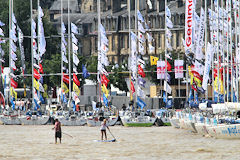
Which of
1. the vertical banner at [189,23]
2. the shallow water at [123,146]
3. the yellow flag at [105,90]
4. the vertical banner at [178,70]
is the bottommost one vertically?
the shallow water at [123,146]

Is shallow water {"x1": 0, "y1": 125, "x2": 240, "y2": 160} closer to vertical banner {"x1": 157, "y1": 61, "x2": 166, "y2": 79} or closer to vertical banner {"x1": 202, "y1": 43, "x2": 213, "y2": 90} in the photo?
vertical banner {"x1": 202, "y1": 43, "x2": 213, "y2": 90}

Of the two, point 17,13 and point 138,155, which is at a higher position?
point 17,13

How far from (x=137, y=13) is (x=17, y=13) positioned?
210ft

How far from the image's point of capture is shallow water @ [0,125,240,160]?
47656mm

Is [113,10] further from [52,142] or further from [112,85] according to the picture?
[52,142]

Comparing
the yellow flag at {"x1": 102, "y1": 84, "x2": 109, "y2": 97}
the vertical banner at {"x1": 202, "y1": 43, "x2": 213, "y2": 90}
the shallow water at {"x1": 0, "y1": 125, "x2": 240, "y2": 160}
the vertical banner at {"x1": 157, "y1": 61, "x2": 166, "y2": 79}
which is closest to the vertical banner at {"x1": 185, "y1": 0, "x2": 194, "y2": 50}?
the vertical banner at {"x1": 202, "y1": 43, "x2": 213, "y2": 90}

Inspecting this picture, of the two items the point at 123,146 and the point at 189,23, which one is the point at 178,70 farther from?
the point at 123,146

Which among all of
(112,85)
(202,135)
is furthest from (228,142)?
(112,85)

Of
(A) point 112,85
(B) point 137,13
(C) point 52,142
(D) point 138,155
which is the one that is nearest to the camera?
(D) point 138,155

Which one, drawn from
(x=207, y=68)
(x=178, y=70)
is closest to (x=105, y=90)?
(x=178, y=70)

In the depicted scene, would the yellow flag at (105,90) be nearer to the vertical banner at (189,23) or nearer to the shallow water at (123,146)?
the shallow water at (123,146)

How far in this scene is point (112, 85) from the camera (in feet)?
461

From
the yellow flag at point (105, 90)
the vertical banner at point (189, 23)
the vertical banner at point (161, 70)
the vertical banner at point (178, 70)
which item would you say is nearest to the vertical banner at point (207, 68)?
the vertical banner at point (189, 23)

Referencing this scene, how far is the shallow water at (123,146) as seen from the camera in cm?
4766
